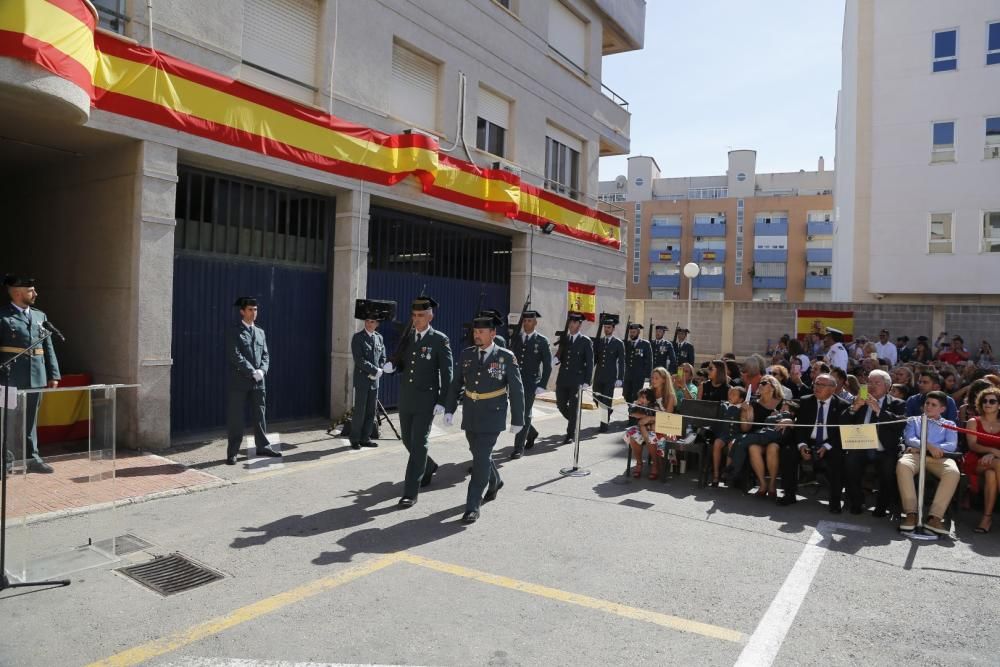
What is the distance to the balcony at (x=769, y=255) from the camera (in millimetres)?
64250

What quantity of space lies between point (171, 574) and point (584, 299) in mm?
14272

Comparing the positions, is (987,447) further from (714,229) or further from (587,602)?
(714,229)

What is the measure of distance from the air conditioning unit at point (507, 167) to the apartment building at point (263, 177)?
2.7 inches

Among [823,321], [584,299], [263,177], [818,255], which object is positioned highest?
[818,255]

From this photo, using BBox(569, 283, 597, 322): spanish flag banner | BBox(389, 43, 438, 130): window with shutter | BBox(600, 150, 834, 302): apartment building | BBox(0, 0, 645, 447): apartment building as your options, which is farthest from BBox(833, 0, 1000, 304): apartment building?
BBox(600, 150, 834, 302): apartment building

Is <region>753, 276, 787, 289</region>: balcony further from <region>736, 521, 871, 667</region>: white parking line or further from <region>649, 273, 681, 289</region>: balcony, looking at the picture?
<region>736, 521, 871, 667</region>: white parking line

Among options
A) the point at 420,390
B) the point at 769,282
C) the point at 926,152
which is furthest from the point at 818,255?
the point at 420,390

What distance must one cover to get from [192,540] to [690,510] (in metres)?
4.76

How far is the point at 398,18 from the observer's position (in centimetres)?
1220

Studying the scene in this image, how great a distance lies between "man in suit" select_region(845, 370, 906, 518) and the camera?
6938 millimetres

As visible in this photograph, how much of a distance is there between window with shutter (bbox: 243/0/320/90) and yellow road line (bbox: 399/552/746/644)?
8.26 meters

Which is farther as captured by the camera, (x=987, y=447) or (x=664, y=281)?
(x=664, y=281)

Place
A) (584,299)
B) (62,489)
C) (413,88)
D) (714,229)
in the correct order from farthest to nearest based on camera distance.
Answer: (714,229), (584,299), (413,88), (62,489)

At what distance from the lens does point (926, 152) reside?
2367 cm
